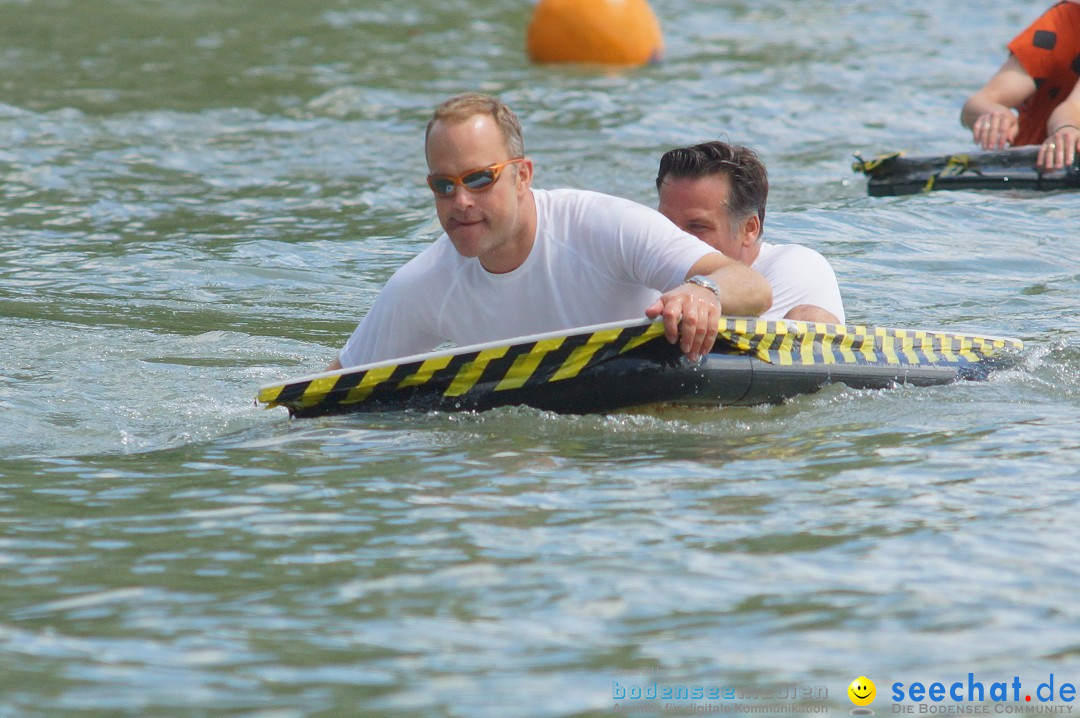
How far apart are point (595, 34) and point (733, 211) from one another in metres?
10.3

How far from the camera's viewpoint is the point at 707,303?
4562 millimetres

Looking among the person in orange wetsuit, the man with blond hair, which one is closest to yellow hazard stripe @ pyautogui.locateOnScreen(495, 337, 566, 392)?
the man with blond hair

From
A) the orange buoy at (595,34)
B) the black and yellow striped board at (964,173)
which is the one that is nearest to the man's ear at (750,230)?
the black and yellow striped board at (964,173)

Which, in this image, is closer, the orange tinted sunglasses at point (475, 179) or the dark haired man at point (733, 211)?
the orange tinted sunglasses at point (475, 179)

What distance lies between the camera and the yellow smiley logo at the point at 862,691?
298 centimetres

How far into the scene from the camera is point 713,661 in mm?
3139

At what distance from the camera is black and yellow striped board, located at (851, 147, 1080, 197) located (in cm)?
886

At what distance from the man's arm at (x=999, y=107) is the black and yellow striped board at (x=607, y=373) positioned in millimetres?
4122

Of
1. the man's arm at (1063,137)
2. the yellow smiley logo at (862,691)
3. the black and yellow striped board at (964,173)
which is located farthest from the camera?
the black and yellow striped board at (964,173)

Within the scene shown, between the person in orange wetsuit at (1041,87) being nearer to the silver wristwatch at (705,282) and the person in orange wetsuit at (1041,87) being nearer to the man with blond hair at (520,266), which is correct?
the man with blond hair at (520,266)

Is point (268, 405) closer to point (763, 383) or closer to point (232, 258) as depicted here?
point (763, 383)

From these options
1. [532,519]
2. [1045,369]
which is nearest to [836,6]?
[1045,369]

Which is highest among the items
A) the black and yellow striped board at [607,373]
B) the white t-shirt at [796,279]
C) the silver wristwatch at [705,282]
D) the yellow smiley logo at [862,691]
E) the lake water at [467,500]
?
the silver wristwatch at [705,282]

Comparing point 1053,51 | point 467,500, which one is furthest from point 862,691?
point 1053,51
